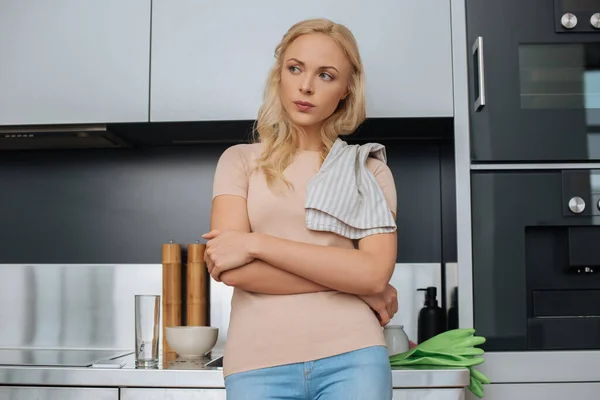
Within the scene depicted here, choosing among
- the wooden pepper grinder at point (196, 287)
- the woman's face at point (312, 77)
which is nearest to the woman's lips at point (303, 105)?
the woman's face at point (312, 77)

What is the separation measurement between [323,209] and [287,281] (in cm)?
13

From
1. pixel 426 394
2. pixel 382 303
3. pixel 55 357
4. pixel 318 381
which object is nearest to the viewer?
pixel 318 381

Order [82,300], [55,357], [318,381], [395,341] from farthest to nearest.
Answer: [82,300] → [55,357] → [395,341] → [318,381]

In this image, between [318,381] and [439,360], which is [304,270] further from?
[439,360]

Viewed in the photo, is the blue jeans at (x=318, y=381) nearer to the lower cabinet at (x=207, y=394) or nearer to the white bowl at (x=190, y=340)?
the lower cabinet at (x=207, y=394)

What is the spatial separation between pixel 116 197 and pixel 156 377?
75 centimetres

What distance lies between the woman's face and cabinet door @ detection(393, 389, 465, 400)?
24.2 inches

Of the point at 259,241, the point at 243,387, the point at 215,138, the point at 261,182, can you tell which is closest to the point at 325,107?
the point at 261,182

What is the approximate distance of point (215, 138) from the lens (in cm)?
207

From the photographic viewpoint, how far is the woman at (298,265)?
113cm

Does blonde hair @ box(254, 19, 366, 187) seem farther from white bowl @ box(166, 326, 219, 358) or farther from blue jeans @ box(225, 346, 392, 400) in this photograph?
white bowl @ box(166, 326, 219, 358)


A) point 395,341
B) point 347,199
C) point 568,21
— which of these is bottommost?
point 395,341

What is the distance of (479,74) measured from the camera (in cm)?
171

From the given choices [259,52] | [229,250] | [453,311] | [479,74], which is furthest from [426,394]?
[259,52]
